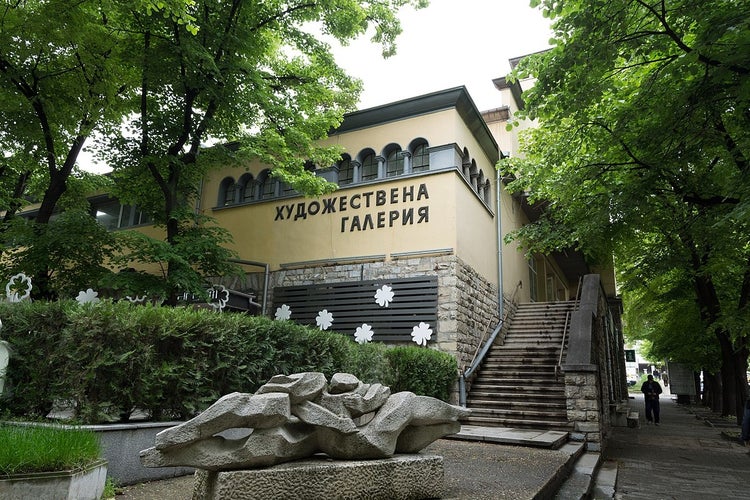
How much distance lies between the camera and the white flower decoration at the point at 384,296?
12039mm

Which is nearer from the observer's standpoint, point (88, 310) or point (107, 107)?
point (88, 310)

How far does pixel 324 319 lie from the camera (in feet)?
41.7

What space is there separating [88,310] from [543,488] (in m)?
5.09

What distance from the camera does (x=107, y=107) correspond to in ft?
34.4

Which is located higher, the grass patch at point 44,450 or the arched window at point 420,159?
the arched window at point 420,159

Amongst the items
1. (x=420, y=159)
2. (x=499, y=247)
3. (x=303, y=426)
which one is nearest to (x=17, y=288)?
(x=303, y=426)

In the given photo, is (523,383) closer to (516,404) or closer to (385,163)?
(516,404)

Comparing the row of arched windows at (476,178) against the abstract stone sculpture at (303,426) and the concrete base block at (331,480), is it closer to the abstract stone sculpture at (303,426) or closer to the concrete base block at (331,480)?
the abstract stone sculpture at (303,426)

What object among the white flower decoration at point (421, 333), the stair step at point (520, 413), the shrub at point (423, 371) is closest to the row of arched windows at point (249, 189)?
the white flower decoration at point (421, 333)

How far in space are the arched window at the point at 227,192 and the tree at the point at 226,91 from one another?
3124 mm

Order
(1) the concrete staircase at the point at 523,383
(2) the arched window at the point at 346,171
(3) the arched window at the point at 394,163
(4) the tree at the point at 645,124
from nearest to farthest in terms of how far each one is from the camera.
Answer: (4) the tree at the point at 645,124
(1) the concrete staircase at the point at 523,383
(3) the arched window at the point at 394,163
(2) the arched window at the point at 346,171

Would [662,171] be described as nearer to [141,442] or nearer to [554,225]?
[554,225]

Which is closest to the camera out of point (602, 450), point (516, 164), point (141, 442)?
point (141, 442)

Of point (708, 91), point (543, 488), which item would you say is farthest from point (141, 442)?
point (708, 91)
